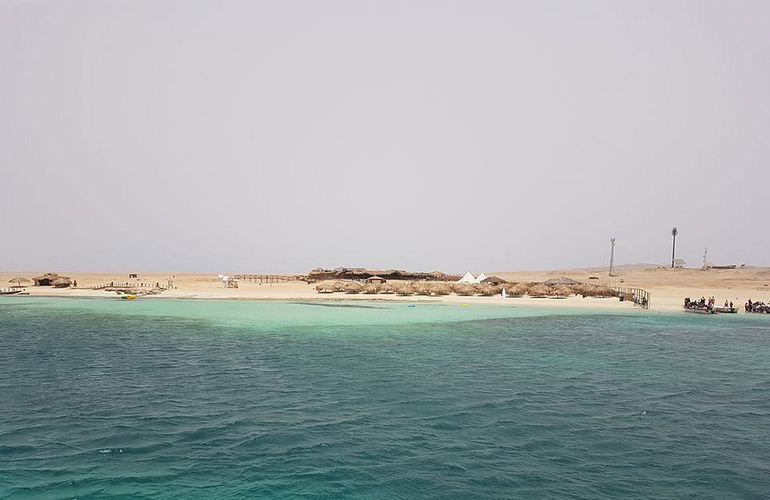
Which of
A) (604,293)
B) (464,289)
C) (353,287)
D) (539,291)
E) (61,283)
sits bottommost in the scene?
(61,283)

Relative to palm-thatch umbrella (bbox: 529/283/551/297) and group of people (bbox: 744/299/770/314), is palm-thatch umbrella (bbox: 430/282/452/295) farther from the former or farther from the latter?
group of people (bbox: 744/299/770/314)

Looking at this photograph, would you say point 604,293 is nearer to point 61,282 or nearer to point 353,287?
point 353,287

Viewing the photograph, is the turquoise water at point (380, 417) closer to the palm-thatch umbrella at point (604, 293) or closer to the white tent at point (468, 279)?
the palm-thatch umbrella at point (604, 293)

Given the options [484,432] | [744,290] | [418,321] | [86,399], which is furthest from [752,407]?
[744,290]

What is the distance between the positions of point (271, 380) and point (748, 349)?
78.8 ft

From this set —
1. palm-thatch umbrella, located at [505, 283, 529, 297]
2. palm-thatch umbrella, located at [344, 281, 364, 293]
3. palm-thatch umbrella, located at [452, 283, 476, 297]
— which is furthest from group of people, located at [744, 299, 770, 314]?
palm-thatch umbrella, located at [344, 281, 364, 293]

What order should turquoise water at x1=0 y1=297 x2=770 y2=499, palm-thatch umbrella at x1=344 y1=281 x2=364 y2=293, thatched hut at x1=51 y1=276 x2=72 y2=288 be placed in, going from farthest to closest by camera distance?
thatched hut at x1=51 y1=276 x2=72 y2=288 → palm-thatch umbrella at x1=344 y1=281 x2=364 y2=293 → turquoise water at x1=0 y1=297 x2=770 y2=499

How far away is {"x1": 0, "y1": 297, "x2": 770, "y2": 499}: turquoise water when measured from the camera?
32.4 feet

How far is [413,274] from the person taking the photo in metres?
85.9

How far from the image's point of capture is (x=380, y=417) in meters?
13.9

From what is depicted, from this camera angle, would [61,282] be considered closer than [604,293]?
No

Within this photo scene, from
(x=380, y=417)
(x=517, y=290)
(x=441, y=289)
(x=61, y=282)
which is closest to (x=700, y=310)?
(x=517, y=290)

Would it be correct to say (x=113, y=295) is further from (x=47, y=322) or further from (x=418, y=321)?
(x=418, y=321)

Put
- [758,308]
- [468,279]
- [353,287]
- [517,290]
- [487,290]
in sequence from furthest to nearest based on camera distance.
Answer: [468,279] < [353,287] < [487,290] < [517,290] < [758,308]
